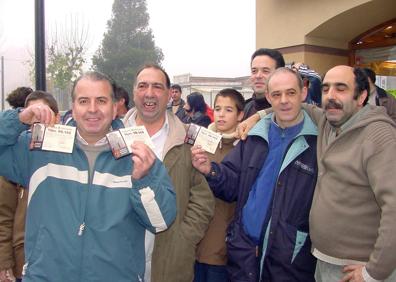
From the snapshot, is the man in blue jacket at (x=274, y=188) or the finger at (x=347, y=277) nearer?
the finger at (x=347, y=277)

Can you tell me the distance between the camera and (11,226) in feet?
10.2

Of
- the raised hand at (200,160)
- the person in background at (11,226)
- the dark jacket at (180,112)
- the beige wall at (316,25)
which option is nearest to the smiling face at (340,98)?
the raised hand at (200,160)

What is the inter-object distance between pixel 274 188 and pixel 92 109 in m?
1.31

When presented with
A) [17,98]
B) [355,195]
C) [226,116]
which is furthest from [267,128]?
[17,98]

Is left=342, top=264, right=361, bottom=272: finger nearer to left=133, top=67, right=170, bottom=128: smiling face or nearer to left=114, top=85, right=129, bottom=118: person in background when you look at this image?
left=133, top=67, right=170, bottom=128: smiling face

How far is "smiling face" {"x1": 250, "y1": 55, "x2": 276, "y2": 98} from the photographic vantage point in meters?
3.85

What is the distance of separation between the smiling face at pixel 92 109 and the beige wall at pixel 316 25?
600cm

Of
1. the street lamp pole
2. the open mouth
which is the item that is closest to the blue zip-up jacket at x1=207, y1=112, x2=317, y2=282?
the open mouth

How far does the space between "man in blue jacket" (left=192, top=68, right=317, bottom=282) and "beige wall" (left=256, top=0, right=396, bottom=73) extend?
5.05m

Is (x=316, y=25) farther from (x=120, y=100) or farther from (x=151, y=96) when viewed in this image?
(x=151, y=96)

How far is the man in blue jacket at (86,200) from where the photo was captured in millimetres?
2236

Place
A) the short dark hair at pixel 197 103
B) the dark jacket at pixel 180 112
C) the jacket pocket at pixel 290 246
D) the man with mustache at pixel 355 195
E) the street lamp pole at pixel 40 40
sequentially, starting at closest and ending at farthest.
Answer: the man with mustache at pixel 355 195 → the jacket pocket at pixel 290 246 → the street lamp pole at pixel 40 40 → the short dark hair at pixel 197 103 → the dark jacket at pixel 180 112

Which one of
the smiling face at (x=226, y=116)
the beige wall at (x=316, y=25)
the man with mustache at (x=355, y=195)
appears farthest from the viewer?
Result: the beige wall at (x=316, y=25)

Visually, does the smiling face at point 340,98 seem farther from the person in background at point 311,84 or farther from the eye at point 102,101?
the eye at point 102,101
